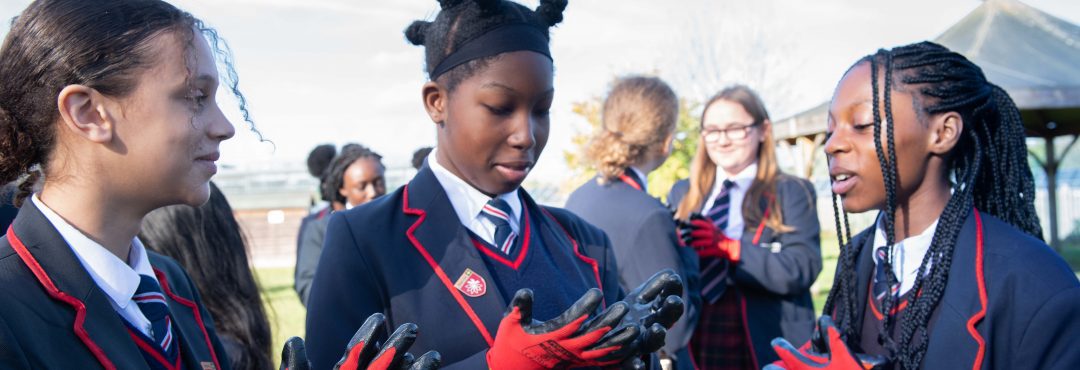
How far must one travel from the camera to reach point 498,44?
5.79 ft

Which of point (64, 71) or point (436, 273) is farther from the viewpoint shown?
point (436, 273)

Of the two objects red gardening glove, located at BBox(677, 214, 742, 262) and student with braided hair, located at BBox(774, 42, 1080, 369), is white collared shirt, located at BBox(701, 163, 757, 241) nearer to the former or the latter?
red gardening glove, located at BBox(677, 214, 742, 262)

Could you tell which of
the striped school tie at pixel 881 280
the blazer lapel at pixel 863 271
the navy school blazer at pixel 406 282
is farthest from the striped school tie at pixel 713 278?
the navy school blazer at pixel 406 282

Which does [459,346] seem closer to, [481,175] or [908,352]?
[481,175]

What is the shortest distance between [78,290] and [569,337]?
82 centimetres

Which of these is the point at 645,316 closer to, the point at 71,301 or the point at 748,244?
the point at 71,301

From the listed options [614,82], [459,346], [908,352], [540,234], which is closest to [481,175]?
[540,234]

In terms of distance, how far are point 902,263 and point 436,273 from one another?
114cm

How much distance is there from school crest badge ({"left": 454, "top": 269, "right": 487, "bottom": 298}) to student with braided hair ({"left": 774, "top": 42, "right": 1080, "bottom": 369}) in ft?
2.36

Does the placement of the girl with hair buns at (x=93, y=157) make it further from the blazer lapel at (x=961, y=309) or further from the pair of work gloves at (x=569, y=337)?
the blazer lapel at (x=961, y=309)

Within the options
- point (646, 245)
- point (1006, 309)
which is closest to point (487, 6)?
point (1006, 309)

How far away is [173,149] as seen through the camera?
53.9 inches

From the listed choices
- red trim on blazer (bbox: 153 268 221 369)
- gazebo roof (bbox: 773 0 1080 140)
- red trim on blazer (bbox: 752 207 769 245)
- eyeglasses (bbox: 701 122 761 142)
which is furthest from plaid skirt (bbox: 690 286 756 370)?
gazebo roof (bbox: 773 0 1080 140)

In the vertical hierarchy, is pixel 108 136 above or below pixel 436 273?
above
